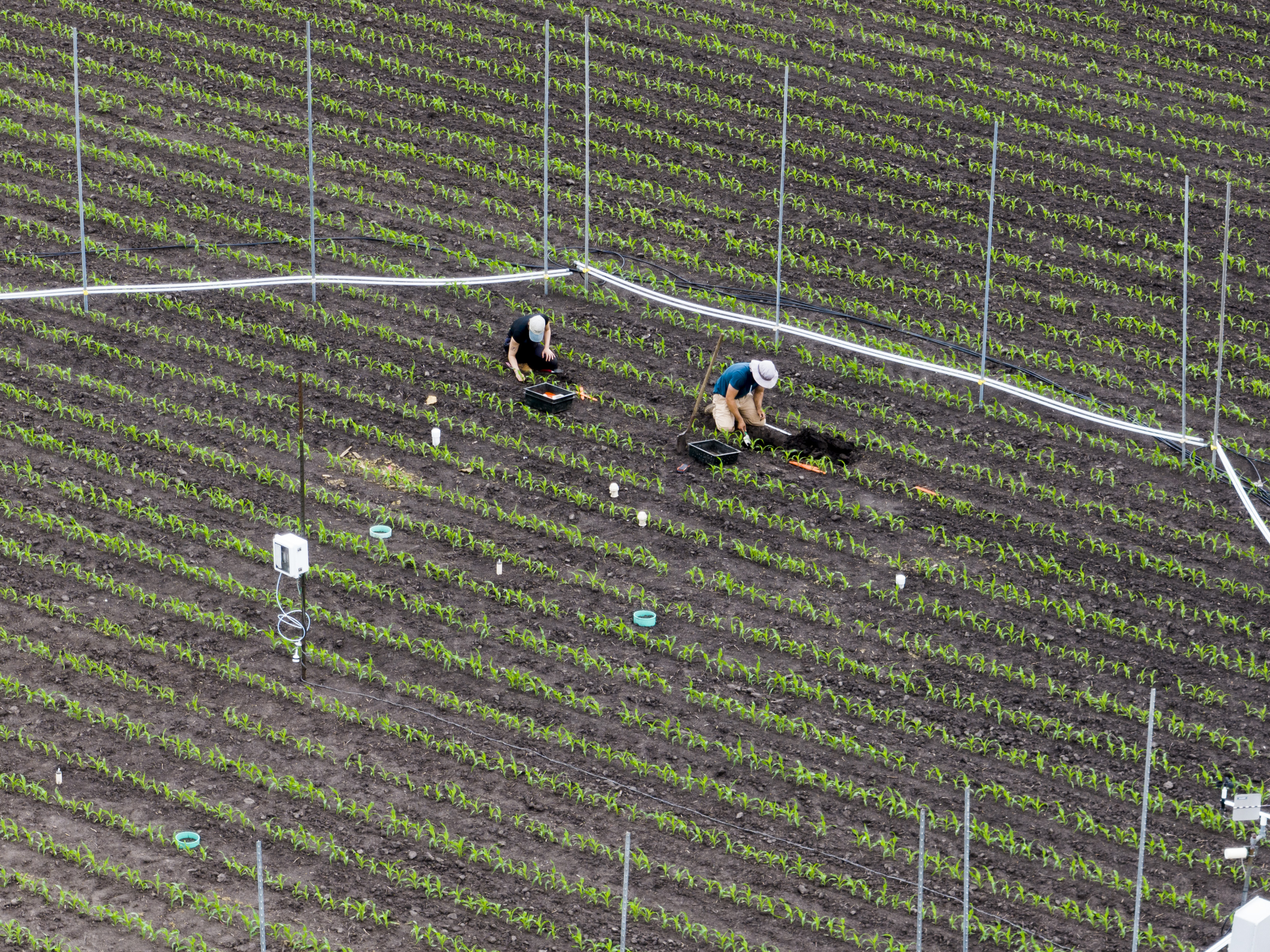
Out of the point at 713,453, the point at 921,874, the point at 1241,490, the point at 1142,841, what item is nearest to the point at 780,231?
the point at 713,453

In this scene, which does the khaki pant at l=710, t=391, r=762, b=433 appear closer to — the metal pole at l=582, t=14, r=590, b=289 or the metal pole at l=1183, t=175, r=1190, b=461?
the metal pole at l=582, t=14, r=590, b=289

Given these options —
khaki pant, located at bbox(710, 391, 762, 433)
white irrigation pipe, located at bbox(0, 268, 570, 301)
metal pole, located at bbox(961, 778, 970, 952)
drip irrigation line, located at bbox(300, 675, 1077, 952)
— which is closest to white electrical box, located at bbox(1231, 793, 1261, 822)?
drip irrigation line, located at bbox(300, 675, 1077, 952)

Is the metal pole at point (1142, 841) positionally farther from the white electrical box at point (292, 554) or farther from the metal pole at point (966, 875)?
the white electrical box at point (292, 554)

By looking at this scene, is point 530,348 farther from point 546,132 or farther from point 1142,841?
point 1142,841

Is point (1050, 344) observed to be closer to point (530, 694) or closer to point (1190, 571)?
point (1190, 571)

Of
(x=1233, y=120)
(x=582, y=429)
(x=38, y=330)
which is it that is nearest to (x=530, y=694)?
(x=582, y=429)

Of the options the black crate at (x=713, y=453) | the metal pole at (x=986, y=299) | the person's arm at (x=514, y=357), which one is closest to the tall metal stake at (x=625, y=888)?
the black crate at (x=713, y=453)
